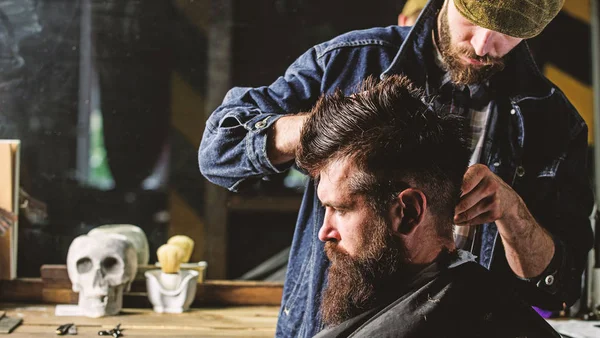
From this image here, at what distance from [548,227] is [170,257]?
1.46 m

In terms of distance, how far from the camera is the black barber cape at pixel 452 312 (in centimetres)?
165

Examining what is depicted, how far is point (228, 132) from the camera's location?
1877mm

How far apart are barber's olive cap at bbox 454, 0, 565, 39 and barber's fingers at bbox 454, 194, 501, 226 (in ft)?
1.38

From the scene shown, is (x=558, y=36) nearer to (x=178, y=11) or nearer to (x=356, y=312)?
(x=178, y=11)

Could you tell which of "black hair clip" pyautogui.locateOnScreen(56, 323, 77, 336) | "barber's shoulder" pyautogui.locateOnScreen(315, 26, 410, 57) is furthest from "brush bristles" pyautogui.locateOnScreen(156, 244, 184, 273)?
"barber's shoulder" pyautogui.locateOnScreen(315, 26, 410, 57)

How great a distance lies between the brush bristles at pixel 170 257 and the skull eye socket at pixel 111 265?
175 mm

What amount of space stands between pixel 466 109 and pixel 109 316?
1.61m

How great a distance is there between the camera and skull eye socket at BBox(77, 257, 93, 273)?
2763 mm

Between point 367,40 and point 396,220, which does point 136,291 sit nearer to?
point 367,40

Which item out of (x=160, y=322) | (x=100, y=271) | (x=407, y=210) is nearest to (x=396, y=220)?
(x=407, y=210)

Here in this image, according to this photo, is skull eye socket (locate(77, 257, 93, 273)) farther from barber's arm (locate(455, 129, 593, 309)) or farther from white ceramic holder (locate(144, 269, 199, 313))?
barber's arm (locate(455, 129, 593, 309))

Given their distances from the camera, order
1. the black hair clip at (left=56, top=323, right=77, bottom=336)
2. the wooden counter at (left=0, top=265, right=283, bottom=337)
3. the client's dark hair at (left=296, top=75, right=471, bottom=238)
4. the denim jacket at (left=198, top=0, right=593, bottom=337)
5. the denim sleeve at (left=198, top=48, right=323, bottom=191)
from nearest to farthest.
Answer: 1. the client's dark hair at (left=296, top=75, right=471, bottom=238)
2. the denim sleeve at (left=198, top=48, right=323, bottom=191)
3. the denim jacket at (left=198, top=0, right=593, bottom=337)
4. the black hair clip at (left=56, top=323, right=77, bottom=336)
5. the wooden counter at (left=0, top=265, right=283, bottom=337)

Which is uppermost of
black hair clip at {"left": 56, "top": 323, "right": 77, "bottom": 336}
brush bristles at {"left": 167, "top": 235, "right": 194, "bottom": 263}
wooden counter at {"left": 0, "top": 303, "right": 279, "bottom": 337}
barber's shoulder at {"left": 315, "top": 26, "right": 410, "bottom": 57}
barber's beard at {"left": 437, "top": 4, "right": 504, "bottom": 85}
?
barber's shoulder at {"left": 315, "top": 26, "right": 410, "bottom": 57}

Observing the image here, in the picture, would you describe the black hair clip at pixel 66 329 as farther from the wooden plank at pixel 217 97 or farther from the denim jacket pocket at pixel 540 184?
the denim jacket pocket at pixel 540 184
